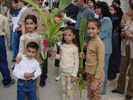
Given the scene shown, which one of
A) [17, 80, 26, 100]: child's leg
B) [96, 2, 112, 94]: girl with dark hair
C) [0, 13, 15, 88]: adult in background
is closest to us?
[17, 80, 26, 100]: child's leg

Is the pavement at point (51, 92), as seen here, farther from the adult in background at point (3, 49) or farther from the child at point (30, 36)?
the child at point (30, 36)

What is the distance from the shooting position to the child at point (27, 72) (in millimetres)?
2545

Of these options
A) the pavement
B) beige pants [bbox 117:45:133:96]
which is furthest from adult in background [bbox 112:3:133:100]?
the pavement

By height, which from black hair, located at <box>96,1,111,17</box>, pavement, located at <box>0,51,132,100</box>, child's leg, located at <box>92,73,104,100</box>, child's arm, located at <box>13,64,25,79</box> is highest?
black hair, located at <box>96,1,111,17</box>

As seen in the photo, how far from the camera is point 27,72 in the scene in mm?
2574

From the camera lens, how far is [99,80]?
269 cm

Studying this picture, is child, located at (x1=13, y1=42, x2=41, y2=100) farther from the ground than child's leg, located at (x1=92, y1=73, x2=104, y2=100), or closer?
farther from the ground

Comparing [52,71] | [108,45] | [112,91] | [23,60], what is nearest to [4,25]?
[23,60]

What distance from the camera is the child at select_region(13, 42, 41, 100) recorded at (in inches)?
100

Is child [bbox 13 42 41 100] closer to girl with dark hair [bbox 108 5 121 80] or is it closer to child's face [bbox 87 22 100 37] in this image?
child's face [bbox 87 22 100 37]

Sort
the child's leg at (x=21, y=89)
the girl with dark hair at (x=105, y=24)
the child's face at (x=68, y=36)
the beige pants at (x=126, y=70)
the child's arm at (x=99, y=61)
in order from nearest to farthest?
the child's arm at (x=99, y=61) < the child's leg at (x=21, y=89) < the child's face at (x=68, y=36) < the girl with dark hair at (x=105, y=24) < the beige pants at (x=126, y=70)

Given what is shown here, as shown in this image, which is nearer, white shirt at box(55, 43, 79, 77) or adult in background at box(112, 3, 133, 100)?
white shirt at box(55, 43, 79, 77)

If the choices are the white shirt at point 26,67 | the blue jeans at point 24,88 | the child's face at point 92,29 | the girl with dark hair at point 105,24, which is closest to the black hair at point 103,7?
the girl with dark hair at point 105,24

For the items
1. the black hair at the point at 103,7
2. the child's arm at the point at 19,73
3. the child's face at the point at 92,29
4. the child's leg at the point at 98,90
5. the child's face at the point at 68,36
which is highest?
the black hair at the point at 103,7
